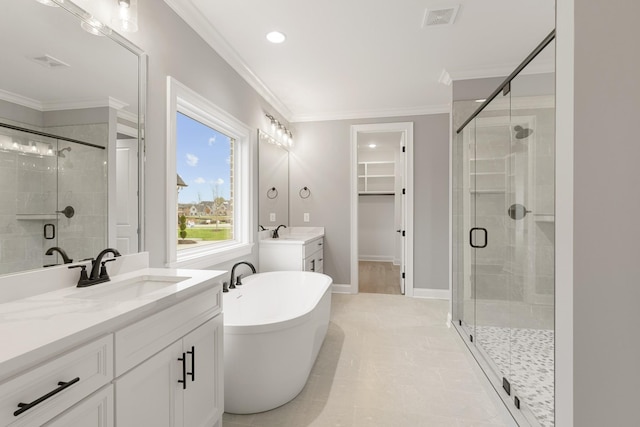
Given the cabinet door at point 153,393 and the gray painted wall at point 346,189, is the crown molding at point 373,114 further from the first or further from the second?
the cabinet door at point 153,393

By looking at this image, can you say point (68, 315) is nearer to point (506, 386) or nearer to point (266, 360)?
point (266, 360)

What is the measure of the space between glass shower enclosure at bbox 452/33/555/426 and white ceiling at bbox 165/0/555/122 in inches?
21.9

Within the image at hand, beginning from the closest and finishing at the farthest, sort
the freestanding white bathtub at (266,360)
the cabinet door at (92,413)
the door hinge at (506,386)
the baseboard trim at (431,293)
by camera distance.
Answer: the cabinet door at (92,413), the freestanding white bathtub at (266,360), the door hinge at (506,386), the baseboard trim at (431,293)

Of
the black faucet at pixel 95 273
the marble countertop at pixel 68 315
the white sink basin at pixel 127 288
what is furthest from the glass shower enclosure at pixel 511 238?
the black faucet at pixel 95 273

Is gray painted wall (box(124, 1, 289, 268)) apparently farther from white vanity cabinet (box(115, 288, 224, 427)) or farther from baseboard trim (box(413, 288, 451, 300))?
baseboard trim (box(413, 288, 451, 300))

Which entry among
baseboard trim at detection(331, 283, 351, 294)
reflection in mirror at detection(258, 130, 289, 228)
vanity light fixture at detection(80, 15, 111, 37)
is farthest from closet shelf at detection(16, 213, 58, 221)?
baseboard trim at detection(331, 283, 351, 294)

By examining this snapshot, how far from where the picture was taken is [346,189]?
4395 mm

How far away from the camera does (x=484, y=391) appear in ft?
6.61

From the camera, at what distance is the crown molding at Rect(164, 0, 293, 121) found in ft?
6.64

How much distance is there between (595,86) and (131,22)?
1932 millimetres

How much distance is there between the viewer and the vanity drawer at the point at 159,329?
0.96m

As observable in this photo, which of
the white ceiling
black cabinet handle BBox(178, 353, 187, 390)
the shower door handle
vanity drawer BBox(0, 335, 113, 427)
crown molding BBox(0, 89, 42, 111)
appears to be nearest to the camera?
vanity drawer BBox(0, 335, 113, 427)

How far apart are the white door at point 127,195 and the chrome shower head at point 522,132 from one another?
2652 mm

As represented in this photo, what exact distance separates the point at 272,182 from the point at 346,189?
1123mm
